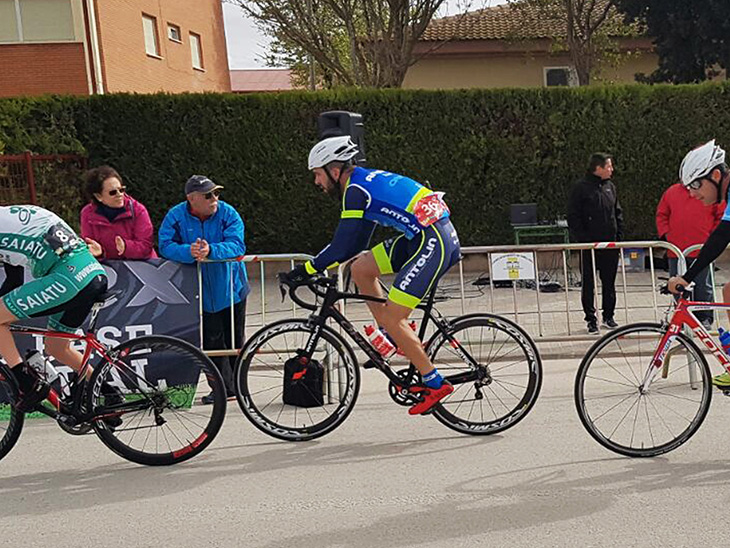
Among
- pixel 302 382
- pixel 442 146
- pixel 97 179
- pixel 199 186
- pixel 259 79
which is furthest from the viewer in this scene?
pixel 259 79

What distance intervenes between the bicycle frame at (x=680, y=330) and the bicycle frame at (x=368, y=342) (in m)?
1.15

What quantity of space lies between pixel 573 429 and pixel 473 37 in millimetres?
25332

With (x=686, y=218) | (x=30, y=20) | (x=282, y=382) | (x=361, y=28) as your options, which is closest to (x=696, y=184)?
(x=282, y=382)

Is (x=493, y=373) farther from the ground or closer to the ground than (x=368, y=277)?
closer to the ground

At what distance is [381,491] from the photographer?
15.8 feet

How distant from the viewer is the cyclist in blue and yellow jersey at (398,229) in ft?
17.6

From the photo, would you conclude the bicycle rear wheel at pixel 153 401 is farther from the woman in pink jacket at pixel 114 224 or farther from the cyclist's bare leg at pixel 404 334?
the woman in pink jacket at pixel 114 224

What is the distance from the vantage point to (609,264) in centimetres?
917

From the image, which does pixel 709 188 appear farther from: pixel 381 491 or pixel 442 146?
pixel 442 146

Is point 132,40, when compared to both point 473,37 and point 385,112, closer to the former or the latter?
point 473,37

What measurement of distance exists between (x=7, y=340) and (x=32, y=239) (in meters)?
0.63

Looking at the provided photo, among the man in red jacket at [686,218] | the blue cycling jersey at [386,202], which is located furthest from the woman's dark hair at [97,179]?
the man in red jacket at [686,218]

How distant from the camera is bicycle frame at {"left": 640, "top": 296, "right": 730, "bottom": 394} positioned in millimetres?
5219

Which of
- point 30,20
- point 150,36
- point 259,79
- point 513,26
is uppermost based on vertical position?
point 259,79
